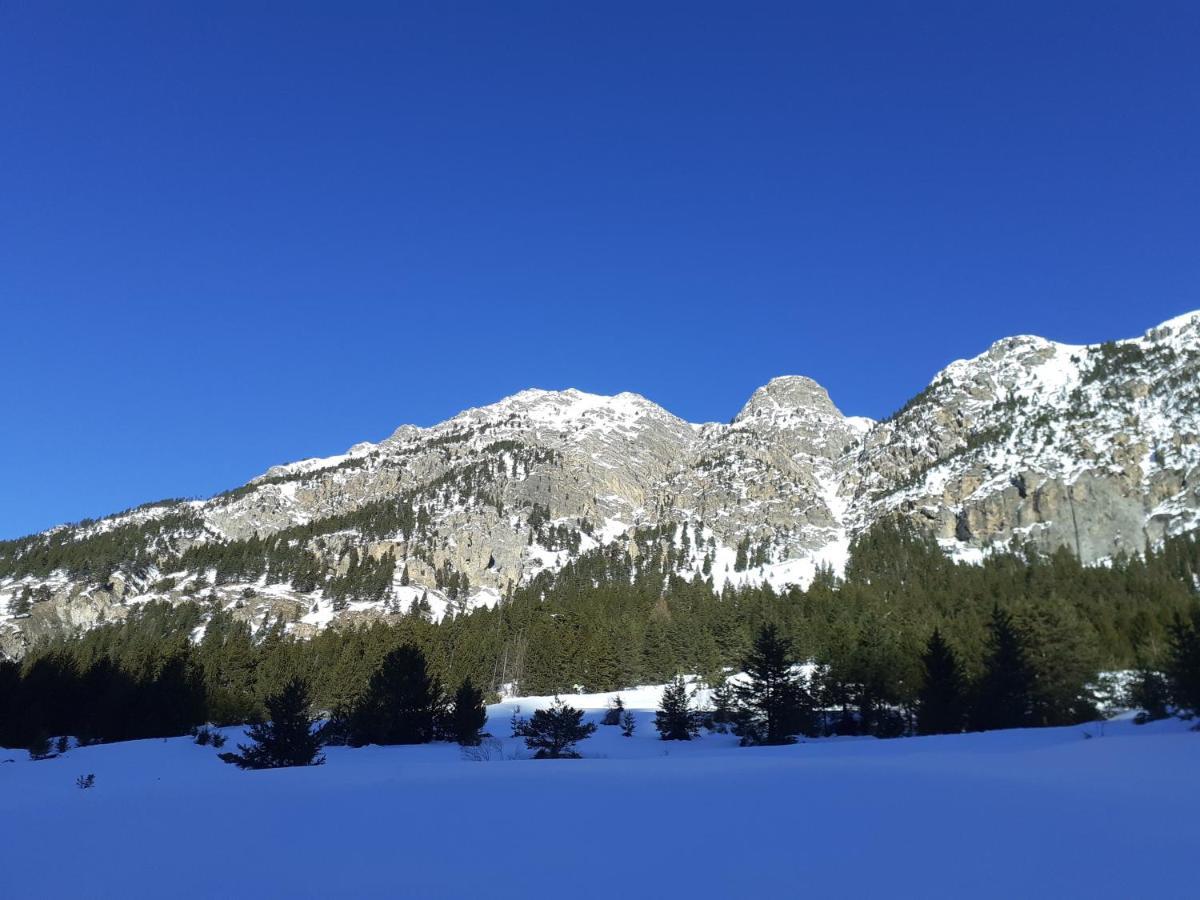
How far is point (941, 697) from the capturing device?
30875mm

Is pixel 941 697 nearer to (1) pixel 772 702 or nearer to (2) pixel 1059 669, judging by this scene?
(2) pixel 1059 669

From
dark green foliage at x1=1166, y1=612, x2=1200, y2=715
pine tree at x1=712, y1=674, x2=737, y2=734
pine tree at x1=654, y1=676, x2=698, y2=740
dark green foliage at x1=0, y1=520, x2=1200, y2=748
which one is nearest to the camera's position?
dark green foliage at x1=1166, y1=612, x2=1200, y2=715

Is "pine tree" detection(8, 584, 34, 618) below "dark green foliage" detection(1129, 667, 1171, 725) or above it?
above

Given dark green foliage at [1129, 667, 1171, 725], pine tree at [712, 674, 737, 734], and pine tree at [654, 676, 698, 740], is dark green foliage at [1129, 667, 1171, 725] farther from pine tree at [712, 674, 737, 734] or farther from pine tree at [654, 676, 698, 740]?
pine tree at [654, 676, 698, 740]

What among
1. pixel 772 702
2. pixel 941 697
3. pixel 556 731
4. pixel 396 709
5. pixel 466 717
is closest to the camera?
pixel 556 731

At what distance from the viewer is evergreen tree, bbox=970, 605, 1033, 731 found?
29.7 m

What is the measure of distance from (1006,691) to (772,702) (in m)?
10.9

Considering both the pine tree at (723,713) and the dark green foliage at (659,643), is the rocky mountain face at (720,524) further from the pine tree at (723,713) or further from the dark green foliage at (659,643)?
the pine tree at (723,713)

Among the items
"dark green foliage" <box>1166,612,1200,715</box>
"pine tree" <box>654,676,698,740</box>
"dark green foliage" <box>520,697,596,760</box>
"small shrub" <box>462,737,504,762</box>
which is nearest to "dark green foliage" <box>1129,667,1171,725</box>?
"dark green foliage" <box>1166,612,1200,715</box>

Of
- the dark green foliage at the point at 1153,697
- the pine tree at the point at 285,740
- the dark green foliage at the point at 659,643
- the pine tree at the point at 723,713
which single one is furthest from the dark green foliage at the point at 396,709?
the dark green foliage at the point at 1153,697

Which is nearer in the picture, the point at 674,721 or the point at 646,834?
the point at 646,834

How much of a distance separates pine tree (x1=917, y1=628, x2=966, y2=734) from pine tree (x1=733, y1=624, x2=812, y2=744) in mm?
5889

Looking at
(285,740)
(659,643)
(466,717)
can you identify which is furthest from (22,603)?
(285,740)

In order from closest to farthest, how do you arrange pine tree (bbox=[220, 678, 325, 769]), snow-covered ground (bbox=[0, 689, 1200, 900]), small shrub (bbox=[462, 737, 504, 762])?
snow-covered ground (bbox=[0, 689, 1200, 900]) < small shrub (bbox=[462, 737, 504, 762]) < pine tree (bbox=[220, 678, 325, 769])
